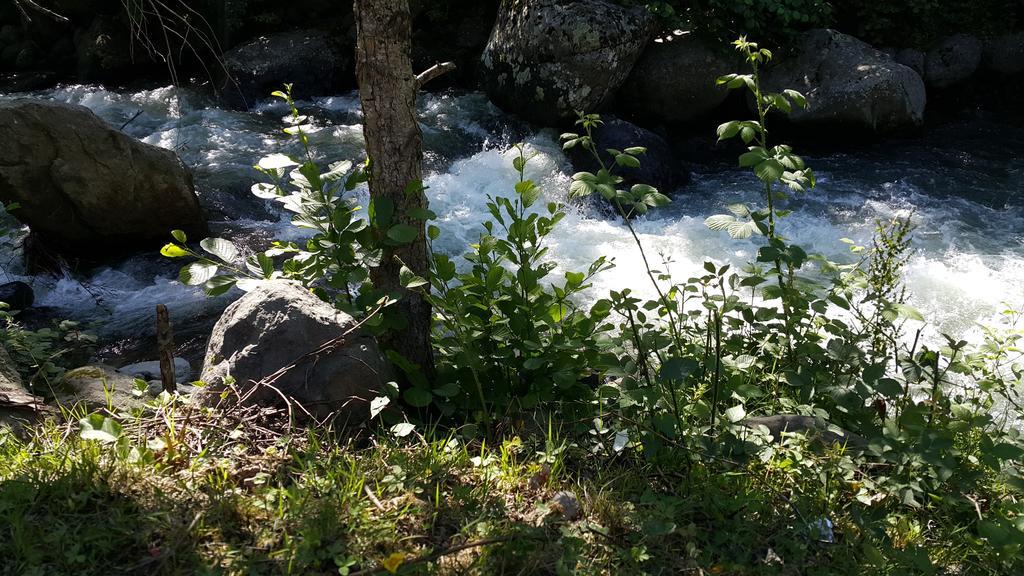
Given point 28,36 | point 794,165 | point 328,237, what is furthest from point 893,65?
point 28,36

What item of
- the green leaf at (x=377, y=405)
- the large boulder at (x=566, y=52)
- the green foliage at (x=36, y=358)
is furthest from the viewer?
the large boulder at (x=566, y=52)

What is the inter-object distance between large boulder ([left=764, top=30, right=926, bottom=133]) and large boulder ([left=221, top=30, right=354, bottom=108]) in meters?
5.65

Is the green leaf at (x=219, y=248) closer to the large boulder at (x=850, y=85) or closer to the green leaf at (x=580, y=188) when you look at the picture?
the green leaf at (x=580, y=188)

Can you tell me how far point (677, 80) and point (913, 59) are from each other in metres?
3.27

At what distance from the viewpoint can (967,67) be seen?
396 inches

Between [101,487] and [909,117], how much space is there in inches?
366

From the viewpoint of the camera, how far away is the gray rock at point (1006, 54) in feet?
33.1

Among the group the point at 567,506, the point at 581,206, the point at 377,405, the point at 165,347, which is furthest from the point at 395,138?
the point at 581,206

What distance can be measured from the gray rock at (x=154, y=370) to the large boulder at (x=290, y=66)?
6.20m

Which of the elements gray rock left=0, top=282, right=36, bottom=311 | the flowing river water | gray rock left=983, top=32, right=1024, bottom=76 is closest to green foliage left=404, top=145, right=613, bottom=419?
the flowing river water

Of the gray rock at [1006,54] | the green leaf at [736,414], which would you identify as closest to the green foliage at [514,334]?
the green leaf at [736,414]

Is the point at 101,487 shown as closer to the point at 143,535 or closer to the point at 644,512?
the point at 143,535

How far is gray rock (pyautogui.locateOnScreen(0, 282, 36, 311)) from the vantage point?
18.9ft

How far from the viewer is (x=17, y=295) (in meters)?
5.83
